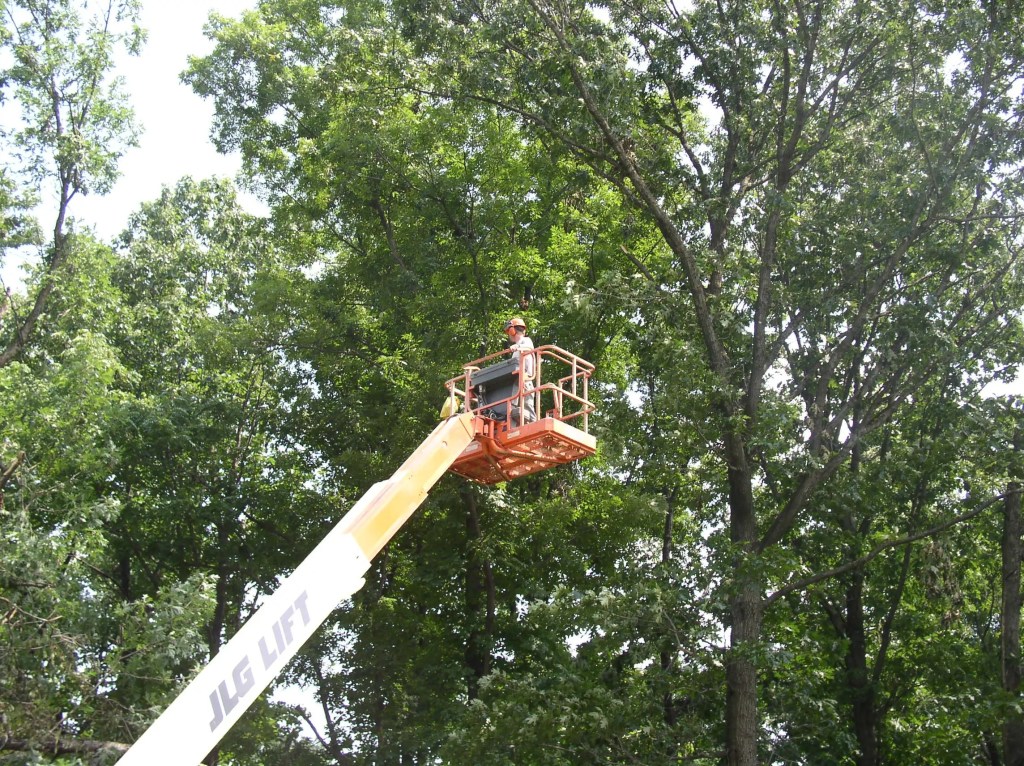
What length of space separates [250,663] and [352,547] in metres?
1.52

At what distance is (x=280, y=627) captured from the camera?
27.7 feet

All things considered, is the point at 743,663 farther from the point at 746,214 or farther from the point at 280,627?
the point at 280,627

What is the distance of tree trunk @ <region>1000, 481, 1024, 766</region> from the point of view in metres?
17.4

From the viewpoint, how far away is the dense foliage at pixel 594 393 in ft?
53.4

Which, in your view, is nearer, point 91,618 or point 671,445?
point 671,445

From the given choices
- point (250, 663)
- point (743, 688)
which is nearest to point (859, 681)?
point (743, 688)

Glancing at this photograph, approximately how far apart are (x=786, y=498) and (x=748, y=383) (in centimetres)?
389

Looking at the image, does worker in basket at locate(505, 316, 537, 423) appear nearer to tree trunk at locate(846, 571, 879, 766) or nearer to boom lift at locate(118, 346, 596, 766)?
boom lift at locate(118, 346, 596, 766)

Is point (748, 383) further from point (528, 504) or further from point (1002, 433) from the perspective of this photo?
point (528, 504)

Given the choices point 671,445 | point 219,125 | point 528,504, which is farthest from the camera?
point 219,125

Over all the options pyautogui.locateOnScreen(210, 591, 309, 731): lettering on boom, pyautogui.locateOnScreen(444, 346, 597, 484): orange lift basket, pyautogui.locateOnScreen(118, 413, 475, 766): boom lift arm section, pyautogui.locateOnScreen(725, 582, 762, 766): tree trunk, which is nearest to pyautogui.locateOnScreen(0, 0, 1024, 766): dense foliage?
pyautogui.locateOnScreen(725, 582, 762, 766): tree trunk

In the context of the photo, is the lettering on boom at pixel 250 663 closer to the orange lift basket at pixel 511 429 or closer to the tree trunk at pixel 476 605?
the orange lift basket at pixel 511 429

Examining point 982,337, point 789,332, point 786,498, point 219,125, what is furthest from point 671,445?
point 219,125

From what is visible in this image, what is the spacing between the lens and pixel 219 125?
27.3 metres
